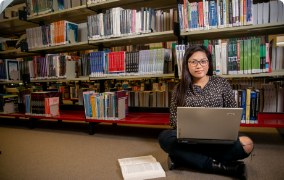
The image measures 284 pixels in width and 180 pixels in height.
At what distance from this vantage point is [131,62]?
2.24 meters

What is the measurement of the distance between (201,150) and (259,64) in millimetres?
1014

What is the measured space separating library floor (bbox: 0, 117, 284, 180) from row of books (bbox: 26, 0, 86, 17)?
175 cm

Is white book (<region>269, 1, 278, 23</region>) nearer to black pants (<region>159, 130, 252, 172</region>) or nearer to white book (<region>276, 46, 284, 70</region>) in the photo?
white book (<region>276, 46, 284, 70</region>)

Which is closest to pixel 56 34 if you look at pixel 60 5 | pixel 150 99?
pixel 60 5

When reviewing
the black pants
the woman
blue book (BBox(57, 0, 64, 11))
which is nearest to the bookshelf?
blue book (BBox(57, 0, 64, 11))

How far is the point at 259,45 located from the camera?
1710 mm

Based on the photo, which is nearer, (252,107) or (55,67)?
(252,107)

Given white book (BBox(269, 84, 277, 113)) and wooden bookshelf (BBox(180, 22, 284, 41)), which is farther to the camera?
white book (BBox(269, 84, 277, 113))

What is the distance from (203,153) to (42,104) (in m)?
2.31

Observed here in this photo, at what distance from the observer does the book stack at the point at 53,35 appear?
2658 mm

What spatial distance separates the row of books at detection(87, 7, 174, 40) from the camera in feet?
7.02

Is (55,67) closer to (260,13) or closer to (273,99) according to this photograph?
(260,13)

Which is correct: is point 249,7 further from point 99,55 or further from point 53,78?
point 53,78

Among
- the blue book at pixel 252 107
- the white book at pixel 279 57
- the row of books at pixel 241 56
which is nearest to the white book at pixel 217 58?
the row of books at pixel 241 56
